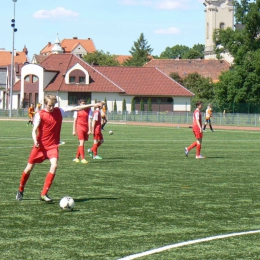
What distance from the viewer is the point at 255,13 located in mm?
67625

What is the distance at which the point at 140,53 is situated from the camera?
159 metres

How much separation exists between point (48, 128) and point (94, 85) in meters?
80.1

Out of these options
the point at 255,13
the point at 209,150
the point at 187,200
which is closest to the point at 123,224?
the point at 187,200

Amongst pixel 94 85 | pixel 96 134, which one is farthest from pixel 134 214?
pixel 94 85

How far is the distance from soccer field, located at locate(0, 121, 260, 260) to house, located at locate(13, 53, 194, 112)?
7080 centimetres

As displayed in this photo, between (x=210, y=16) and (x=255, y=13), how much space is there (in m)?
79.2

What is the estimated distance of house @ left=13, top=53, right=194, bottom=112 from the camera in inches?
3580

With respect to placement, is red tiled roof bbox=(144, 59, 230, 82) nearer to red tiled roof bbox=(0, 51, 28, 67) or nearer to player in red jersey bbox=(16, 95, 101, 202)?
red tiled roof bbox=(0, 51, 28, 67)

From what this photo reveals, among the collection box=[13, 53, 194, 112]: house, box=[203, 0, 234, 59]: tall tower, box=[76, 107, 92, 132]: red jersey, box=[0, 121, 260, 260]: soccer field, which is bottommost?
box=[0, 121, 260, 260]: soccer field

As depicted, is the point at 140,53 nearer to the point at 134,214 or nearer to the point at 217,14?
the point at 217,14

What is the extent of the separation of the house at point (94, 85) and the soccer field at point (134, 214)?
70.8 m

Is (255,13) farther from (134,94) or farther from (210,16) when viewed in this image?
(210,16)

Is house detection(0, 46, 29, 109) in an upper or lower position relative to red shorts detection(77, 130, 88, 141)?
upper

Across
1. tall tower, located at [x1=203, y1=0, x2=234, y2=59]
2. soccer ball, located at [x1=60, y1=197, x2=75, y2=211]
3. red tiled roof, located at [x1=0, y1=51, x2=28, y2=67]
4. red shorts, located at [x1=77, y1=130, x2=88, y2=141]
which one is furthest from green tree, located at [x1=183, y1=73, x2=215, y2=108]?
soccer ball, located at [x1=60, y1=197, x2=75, y2=211]
